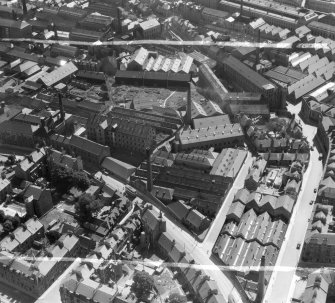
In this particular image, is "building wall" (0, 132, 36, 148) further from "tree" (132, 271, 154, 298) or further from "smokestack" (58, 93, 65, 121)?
"tree" (132, 271, 154, 298)

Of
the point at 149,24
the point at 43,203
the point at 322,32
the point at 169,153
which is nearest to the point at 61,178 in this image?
the point at 43,203

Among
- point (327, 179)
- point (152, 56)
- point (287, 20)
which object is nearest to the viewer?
point (327, 179)

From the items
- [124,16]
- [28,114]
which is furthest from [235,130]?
[124,16]

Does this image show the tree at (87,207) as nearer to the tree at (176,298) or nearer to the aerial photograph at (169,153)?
the aerial photograph at (169,153)

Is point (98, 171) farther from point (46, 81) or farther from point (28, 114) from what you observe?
point (46, 81)

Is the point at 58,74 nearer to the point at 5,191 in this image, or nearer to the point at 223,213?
the point at 5,191
